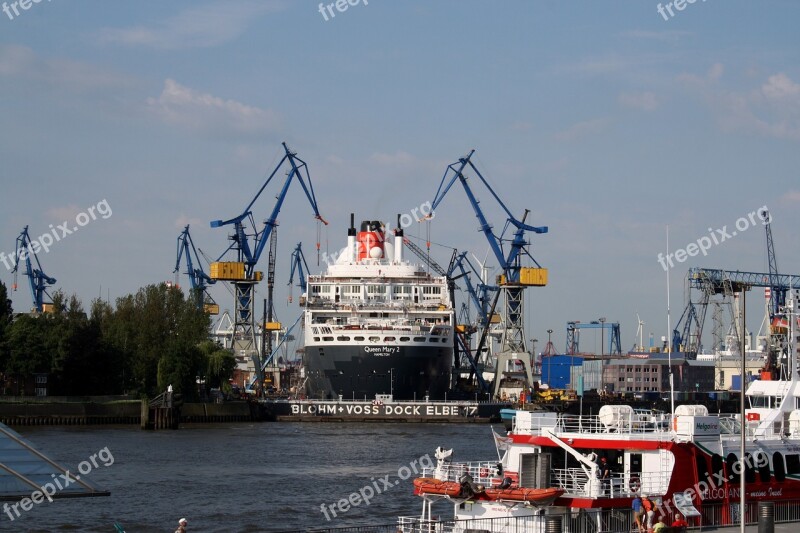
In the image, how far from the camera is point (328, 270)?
12812 cm

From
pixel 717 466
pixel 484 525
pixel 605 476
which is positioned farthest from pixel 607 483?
pixel 484 525

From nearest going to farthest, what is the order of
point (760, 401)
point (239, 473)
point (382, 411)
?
point (760, 401) < point (239, 473) < point (382, 411)

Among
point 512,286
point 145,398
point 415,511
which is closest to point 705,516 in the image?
point 415,511

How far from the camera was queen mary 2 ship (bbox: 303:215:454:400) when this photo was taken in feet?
370

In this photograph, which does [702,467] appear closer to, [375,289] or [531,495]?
[531,495]

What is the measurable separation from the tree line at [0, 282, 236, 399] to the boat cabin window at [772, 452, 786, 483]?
79.5 meters

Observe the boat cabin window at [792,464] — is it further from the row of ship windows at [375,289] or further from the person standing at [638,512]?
the row of ship windows at [375,289]

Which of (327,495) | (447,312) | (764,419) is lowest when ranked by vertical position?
(327,495)

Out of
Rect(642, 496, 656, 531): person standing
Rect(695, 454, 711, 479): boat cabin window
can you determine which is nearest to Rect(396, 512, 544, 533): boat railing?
Rect(642, 496, 656, 531): person standing

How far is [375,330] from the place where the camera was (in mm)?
113500

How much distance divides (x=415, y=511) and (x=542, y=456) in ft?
48.1

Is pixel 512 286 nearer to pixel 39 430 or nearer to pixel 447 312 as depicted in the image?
pixel 447 312

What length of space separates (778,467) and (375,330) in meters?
80.2

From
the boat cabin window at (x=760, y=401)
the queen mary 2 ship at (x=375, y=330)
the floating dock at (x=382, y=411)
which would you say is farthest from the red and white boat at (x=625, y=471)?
the queen mary 2 ship at (x=375, y=330)
